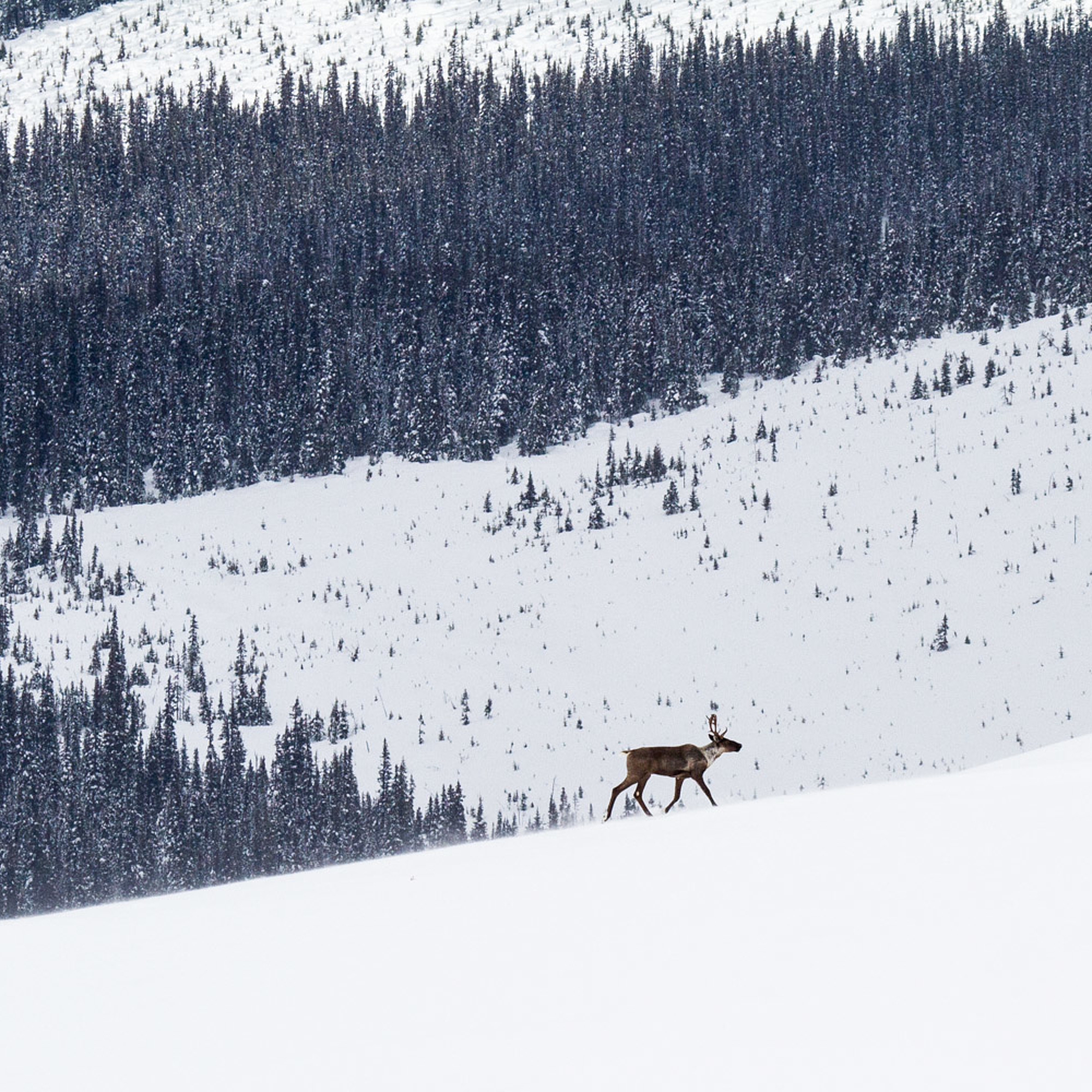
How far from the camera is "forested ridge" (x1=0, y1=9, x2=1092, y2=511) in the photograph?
169ft

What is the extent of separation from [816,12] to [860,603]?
81.3 meters

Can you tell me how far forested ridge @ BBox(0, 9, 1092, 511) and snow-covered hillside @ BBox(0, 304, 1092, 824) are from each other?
21.1ft

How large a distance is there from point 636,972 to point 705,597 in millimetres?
25159

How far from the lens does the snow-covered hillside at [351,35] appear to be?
9706cm

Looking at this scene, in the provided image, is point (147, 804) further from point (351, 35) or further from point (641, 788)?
point (351, 35)

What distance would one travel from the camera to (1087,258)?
4700cm

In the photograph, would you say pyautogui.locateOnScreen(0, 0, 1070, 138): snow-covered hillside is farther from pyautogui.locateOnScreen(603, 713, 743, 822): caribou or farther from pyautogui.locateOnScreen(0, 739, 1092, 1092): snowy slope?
pyautogui.locateOnScreen(0, 739, 1092, 1092): snowy slope

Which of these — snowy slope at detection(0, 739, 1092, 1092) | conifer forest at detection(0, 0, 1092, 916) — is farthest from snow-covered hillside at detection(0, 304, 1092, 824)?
snowy slope at detection(0, 739, 1092, 1092)

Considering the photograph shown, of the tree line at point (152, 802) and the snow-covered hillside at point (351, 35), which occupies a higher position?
the snow-covered hillside at point (351, 35)

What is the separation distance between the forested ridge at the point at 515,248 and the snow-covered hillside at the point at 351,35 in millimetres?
10948

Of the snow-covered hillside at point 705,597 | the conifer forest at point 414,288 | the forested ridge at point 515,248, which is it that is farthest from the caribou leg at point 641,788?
the forested ridge at point 515,248

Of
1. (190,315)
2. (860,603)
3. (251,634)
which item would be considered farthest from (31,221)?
(860,603)

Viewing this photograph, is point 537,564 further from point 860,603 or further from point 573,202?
point 573,202

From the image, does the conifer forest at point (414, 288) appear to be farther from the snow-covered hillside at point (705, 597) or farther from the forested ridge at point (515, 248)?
the snow-covered hillside at point (705, 597)
